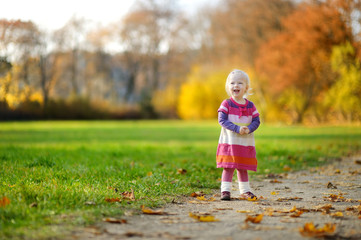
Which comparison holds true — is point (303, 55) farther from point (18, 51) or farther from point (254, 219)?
point (254, 219)

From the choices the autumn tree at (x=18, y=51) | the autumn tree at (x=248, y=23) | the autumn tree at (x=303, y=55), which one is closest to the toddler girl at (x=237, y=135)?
the autumn tree at (x=18, y=51)

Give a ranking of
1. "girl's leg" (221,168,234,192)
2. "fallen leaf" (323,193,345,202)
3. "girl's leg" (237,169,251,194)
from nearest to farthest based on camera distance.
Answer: "fallen leaf" (323,193,345,202)
"girl's leg" (221,168,234,192)
"girl's leg" (237,169,251,194)

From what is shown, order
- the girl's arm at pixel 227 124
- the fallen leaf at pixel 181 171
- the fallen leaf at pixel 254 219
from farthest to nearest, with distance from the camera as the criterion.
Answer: the fallen leaf at pixel 181 171
the girl's arm at pixel 227 124
the fallen leaf at pixel 254 219

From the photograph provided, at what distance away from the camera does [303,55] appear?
96.5ft

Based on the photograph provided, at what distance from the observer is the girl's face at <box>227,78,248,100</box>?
4.84m

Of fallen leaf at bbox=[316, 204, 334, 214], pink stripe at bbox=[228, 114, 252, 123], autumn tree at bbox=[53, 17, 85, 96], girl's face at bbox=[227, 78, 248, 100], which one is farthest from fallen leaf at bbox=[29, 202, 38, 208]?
autumn tree at bbox=[53, 17, 85, 96]

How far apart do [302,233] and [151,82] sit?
47.2m

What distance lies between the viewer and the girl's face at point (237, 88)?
4840 millimetres

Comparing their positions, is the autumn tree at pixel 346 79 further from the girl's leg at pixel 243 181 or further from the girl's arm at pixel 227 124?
the girl's arm at pixel 227 124

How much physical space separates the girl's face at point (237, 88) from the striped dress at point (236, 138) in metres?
0.09

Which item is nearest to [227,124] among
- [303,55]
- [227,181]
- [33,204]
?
[227,181]

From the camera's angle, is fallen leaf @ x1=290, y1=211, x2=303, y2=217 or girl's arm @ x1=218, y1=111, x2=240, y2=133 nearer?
fallen leaf @ x1=290, y1=211, x2=303, y2=217

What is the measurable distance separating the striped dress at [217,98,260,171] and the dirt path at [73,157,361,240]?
458 millimetres

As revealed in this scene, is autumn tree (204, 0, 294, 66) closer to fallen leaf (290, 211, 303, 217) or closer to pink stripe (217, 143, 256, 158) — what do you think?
pink stripe (217, 143, 256, 158)
